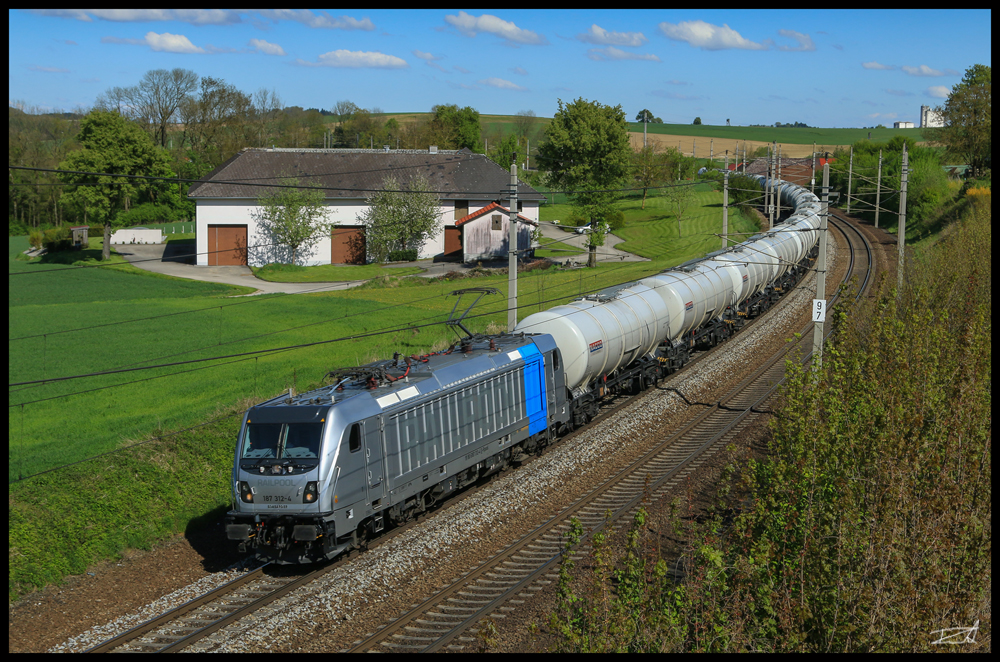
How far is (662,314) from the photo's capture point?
29.5 metres

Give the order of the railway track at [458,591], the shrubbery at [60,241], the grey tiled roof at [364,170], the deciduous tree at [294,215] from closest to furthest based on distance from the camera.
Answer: the railway track at [458,591] < the deciduous tree at [294,215] < the grey tiled roof at [364,170] < the shrubbery at [60,241]

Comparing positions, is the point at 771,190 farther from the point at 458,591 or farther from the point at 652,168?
the point at 458,591

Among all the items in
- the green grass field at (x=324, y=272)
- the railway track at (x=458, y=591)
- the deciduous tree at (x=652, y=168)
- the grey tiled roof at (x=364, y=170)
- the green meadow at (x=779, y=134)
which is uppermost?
the green meadow at (x=779, y=134)

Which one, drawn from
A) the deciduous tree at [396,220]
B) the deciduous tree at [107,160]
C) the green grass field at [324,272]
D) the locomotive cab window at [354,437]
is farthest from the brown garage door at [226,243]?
the locomotive cab window at [354,437]

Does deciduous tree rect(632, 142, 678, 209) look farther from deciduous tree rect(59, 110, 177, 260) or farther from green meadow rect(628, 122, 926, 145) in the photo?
green meadow rect(628, 122, 926, 145)

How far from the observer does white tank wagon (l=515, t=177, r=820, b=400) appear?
24391 mm

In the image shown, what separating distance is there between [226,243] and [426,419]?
180ft

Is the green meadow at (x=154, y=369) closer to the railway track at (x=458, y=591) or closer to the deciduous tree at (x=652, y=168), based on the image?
the railway track at (x=458, y=591)

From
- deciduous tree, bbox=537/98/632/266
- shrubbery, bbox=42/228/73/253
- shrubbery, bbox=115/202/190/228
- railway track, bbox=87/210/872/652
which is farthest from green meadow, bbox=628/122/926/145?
railway track, bbox=87/210/872/652

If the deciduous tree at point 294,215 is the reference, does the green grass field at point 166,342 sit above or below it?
below

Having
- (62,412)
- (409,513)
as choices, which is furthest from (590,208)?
(409,513)

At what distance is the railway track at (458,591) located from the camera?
13188 mm

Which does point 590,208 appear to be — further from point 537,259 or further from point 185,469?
point 185,469
